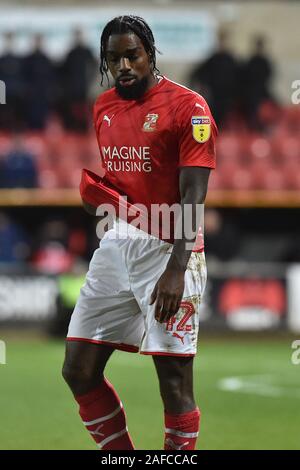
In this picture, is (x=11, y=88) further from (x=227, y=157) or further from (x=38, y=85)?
(x=227, y=157)

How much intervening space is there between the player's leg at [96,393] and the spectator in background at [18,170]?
10.3 metres

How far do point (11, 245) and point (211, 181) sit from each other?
127 inches

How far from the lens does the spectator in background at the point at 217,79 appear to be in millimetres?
16250

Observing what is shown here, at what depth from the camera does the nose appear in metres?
4.67

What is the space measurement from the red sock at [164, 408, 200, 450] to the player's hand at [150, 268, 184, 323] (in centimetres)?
47

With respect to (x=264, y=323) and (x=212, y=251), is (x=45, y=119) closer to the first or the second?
(x=212, y=251)

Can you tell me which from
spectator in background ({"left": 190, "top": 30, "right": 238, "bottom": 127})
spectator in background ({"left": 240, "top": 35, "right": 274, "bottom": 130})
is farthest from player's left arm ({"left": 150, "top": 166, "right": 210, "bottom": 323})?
spectator in background ({"left": 240, "top": 35, "right": 274, "bottom": 130})

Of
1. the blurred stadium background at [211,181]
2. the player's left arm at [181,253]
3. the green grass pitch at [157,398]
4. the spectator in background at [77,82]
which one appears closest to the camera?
the player's left arm at [181,253]

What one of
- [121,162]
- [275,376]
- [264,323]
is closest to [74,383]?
[121,162]

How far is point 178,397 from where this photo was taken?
15.4ft

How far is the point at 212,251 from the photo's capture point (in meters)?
14.6

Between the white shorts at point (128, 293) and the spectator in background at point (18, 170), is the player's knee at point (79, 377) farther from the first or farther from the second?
the spectator in background at point (18, 170)

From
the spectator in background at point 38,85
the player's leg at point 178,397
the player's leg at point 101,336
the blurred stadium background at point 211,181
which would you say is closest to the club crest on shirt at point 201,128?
the player's leg at point 101,336

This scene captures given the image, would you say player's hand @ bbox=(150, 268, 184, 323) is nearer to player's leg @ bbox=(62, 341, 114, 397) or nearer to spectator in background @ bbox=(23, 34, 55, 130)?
player's leg @ bbox=(62, 341, 114, 397)
